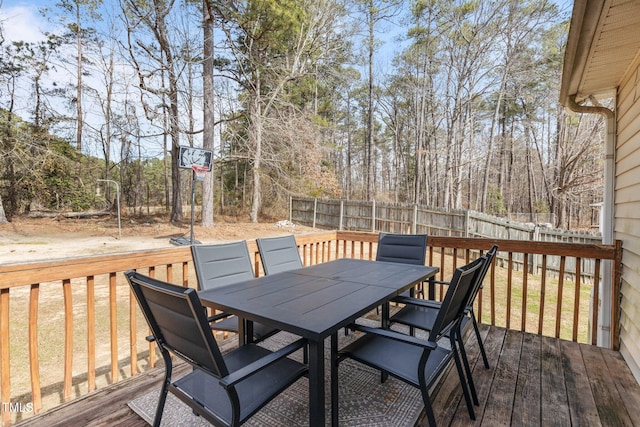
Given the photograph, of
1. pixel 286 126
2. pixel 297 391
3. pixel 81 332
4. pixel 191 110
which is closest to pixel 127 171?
pixel 191 110

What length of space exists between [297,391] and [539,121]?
14793 mm

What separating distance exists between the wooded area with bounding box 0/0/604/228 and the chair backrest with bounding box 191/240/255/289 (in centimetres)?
706

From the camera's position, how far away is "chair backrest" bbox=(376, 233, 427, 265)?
2.93 metres

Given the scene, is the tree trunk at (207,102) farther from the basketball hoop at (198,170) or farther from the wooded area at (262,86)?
the basketball hoop at (198,170)

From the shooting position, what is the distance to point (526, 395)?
1.85m

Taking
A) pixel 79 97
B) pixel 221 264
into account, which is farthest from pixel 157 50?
pixel 221 264

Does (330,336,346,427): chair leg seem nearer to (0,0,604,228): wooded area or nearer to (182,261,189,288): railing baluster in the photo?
(182,261,189,288): railing baluster

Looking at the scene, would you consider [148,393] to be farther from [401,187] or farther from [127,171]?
[401,187]

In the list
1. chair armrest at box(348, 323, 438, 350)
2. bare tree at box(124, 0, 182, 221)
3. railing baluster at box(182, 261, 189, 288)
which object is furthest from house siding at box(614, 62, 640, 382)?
bare tree at box(124, 0, 182, 221)

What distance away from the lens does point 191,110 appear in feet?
30.2

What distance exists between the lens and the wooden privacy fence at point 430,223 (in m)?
6.67

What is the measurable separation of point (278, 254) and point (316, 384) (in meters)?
1.60

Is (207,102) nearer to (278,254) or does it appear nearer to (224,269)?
(278,254)

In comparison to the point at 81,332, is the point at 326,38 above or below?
above
